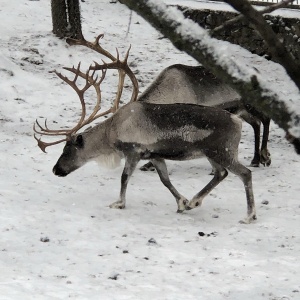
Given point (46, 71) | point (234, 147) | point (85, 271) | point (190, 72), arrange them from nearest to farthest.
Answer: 1. point (85, 271)
2. point (234, 147)
3. point (190, 72)
4. point (46, 71)

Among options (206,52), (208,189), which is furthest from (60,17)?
(206,52)

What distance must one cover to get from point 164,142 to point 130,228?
3.11 ft

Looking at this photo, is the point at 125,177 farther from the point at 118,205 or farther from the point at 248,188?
the point at 248,188

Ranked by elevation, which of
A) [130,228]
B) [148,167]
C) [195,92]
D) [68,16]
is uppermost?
[195,92]

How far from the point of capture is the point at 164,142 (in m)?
6.94

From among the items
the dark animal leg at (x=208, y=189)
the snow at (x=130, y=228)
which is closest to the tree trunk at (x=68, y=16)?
the snow at (x=130, y=228)

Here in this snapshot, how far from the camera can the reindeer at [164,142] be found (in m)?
6.75

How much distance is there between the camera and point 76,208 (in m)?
7.01

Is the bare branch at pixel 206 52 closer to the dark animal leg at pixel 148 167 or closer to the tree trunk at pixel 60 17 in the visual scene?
the dark animal leg at pixel 148 167

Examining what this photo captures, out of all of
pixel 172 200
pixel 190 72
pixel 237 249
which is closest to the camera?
pixel 237 249

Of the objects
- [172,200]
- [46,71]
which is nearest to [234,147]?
[172,200]

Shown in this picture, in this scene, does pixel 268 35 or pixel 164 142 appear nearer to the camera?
pixel 268 35

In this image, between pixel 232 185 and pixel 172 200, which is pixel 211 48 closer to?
pixel 172 200

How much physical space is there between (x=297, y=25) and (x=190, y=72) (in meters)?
4.54
